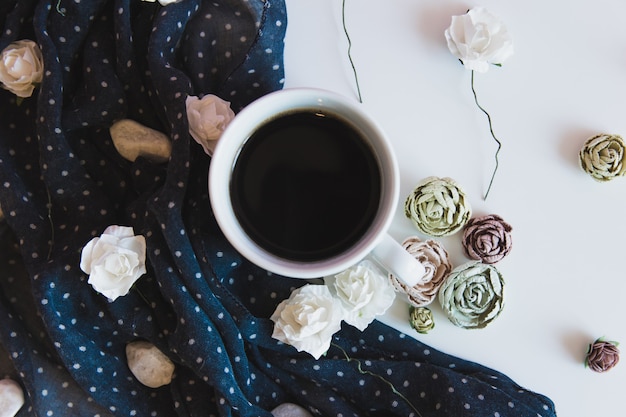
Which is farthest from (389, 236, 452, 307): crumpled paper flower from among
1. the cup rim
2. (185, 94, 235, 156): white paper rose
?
(185, 94, 235, 156): white paper rose

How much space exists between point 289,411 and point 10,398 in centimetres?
33

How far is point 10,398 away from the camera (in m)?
0.73

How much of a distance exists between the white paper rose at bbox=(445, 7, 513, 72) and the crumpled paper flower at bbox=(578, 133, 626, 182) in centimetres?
14

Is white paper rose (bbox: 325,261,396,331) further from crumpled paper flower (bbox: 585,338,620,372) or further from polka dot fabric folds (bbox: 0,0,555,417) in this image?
crumpled paper flower (bbox: 585,338,620,372)

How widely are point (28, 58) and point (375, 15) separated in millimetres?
400

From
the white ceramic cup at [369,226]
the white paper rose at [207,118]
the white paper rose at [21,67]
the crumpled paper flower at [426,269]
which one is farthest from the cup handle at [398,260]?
the white paper rose at [21,67]

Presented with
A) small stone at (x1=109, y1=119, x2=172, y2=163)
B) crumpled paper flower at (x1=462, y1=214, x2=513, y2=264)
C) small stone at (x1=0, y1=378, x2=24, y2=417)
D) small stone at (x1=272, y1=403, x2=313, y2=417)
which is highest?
small stone at (x1=109, y1=119, x2=172, y2=163)

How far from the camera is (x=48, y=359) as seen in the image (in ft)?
2.44

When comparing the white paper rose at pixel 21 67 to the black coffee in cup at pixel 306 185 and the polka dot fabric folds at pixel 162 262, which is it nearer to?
the polka dot fabric folds at pixel 162 262

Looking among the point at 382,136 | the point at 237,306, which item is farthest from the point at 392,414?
the point at 382,136

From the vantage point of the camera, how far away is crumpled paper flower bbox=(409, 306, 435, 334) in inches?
27.7

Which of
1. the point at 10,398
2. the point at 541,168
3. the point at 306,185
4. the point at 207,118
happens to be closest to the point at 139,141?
the point at 207,118

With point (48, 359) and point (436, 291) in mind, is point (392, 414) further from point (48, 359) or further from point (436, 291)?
point (48, 359)

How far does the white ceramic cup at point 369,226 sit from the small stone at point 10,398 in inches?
14.1
